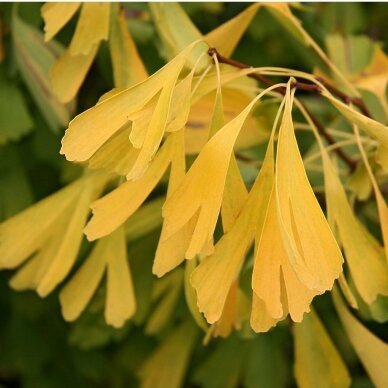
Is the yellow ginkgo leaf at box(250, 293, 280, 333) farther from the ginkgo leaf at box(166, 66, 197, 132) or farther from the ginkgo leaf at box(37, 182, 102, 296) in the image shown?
the ginkgo leaf at box(37, 182, 102, 296)

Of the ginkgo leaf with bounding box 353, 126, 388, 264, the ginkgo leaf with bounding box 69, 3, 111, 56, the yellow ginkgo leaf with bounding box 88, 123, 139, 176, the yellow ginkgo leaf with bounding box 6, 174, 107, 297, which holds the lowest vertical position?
the ginkgo leaf with bounding box 353, 126, 388, 264

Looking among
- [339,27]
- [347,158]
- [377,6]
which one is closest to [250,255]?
[347,158]

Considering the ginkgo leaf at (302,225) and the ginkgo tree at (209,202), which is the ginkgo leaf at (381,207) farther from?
the ginkgo leaf at (302,225)

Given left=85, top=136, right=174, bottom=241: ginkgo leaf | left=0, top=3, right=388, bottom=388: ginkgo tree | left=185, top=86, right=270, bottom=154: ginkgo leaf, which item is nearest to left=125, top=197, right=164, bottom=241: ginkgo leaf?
left=0, top=3, right=388, bottom=388: ginkgo tree

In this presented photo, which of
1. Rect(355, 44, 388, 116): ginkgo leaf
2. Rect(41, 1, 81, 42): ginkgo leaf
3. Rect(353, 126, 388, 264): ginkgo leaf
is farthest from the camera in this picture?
Rect(355, 44, 388, 116): ginkgo leaf

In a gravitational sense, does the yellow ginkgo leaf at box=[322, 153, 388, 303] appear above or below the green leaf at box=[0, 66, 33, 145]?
below

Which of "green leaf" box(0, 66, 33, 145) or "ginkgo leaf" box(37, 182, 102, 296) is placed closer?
"ginkgo leaf" box(37, 182, 102, 296)

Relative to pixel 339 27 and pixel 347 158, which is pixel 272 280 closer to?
pixel 347 158
